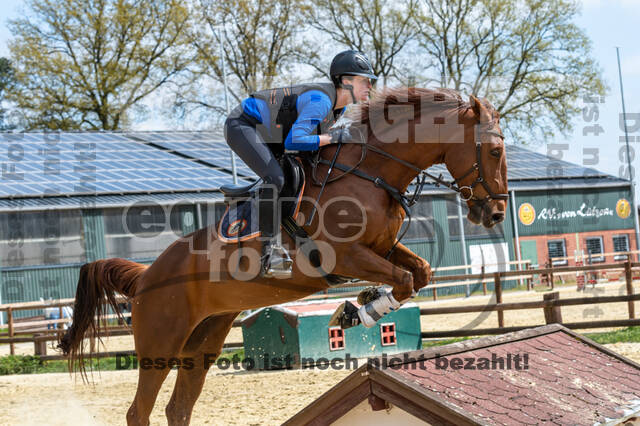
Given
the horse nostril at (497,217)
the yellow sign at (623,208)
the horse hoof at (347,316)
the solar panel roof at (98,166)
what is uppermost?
the solar panel roof at (98,166)

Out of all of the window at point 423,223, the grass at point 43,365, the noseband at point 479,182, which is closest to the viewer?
the noseband at point 479,182

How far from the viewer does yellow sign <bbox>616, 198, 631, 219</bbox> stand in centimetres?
2923

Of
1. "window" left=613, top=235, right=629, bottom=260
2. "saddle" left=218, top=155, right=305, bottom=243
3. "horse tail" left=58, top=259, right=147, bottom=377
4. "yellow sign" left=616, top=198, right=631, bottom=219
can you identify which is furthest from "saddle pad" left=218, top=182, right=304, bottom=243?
"yellow sign" left=616, top=198, right=631, bottom=219

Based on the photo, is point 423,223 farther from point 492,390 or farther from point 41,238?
point 492,390

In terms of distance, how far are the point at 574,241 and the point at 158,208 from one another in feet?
55.6

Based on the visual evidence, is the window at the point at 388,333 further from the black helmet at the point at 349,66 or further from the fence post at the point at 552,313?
the black helmet at the point at 349,66

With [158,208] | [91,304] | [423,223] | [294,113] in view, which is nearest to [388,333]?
[91,304]

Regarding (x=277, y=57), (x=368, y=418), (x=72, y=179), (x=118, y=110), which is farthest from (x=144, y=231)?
(x=368, y=418)

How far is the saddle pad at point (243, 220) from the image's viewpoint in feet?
14.3

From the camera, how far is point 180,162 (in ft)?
76.9

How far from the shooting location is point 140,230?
2048cm

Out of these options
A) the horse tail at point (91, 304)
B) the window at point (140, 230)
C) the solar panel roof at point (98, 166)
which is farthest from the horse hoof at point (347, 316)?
the solar panel roof at point (98, 166)

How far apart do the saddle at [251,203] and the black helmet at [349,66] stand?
2.00 feet

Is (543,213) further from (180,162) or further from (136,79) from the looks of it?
(136,79)
